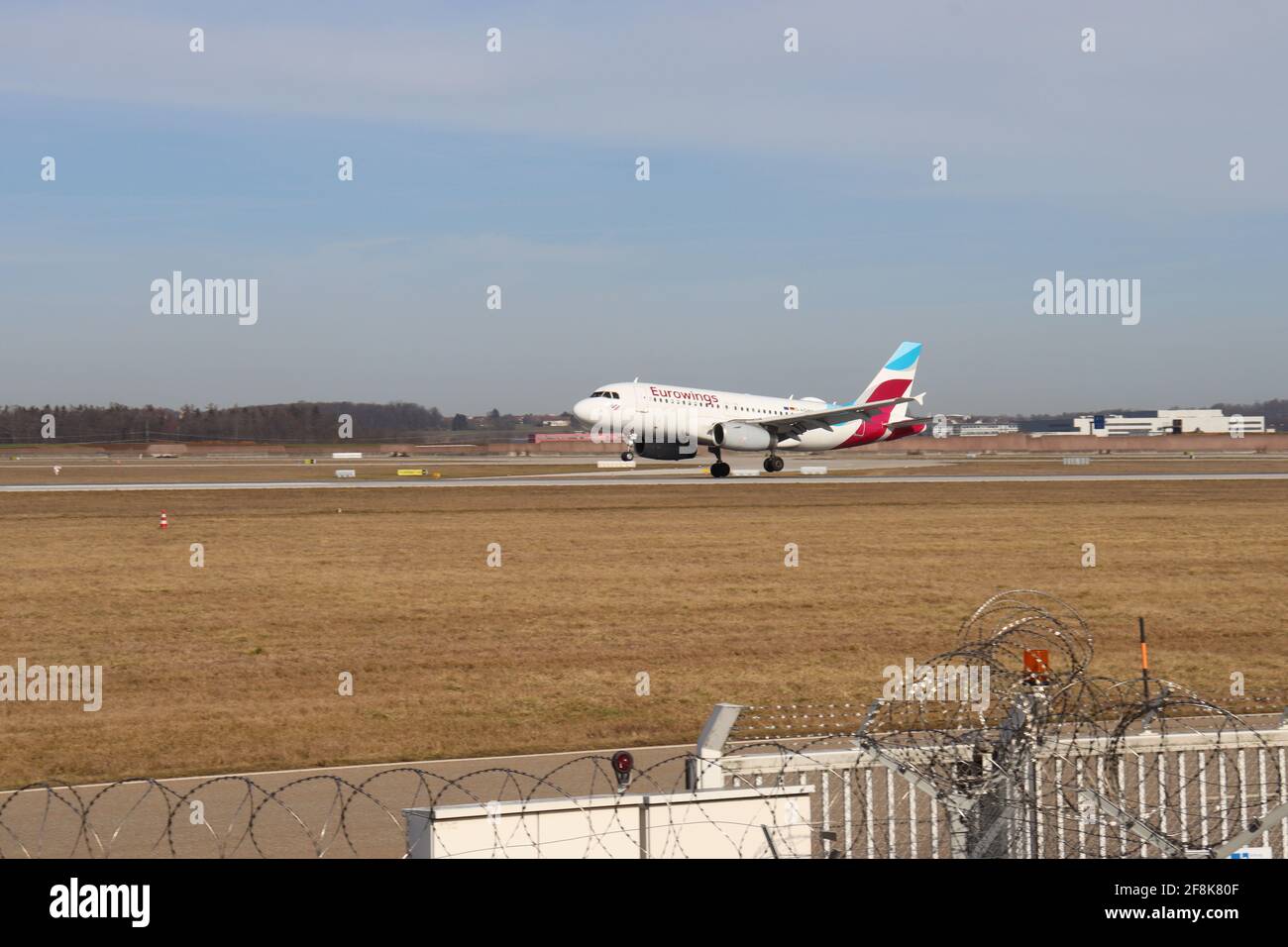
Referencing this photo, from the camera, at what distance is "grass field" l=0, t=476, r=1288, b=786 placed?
55.2ft

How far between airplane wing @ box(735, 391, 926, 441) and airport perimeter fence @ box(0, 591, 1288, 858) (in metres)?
Result: 60.0

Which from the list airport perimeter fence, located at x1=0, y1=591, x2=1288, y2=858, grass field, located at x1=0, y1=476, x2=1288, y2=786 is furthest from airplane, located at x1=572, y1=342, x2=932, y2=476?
airport perimeter fence, located at x1=0, y1=591, x2=1288, y2=858

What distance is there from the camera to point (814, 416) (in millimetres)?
74188

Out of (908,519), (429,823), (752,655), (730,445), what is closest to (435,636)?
(752,655)

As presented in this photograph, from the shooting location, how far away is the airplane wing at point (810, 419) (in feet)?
241

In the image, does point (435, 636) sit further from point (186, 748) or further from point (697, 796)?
point (697, 796)

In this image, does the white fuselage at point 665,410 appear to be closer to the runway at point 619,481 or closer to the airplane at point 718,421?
the airplane at point 718,421

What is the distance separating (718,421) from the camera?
7106 centimetres

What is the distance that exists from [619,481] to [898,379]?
21858mm

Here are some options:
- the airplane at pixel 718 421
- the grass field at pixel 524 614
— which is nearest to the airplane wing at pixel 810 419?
the airplane at pixel 718 421

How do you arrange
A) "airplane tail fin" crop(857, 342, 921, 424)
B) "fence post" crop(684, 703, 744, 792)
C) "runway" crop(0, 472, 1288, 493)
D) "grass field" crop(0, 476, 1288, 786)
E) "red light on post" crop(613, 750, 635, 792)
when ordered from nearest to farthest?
"red light on post" crop(613, 750, 635, 792)
"fence post" crop(684, 703, 744, 792)
"grass field" crop(0, 476, 1288, 786)
"runway" crop(0, 472, 1288, 493)
"airplane tail fin" crop(857, 342, 921, 424)

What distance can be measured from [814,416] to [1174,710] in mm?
57401

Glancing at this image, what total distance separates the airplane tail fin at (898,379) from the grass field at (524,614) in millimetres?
34469

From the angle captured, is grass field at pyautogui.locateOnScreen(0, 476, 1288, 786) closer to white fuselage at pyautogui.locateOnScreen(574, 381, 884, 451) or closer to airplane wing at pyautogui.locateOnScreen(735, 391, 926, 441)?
white fuselage at pyautogui.locateOnScreen(574, 381, 884, 451)
